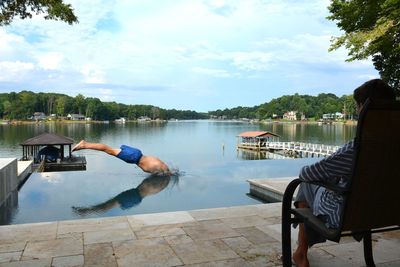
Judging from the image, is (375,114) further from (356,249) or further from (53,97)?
(53,97)

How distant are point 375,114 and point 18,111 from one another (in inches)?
5453

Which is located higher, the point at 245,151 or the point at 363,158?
the point at 363,158

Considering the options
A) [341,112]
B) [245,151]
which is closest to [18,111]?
[245,151]

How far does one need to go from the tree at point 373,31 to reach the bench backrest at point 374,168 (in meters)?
6.13

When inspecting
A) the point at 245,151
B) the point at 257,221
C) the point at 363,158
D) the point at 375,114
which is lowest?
the point at 245,151

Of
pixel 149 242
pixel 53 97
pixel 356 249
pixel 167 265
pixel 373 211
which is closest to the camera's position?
pixel 373 211

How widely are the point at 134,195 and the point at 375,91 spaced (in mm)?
8892

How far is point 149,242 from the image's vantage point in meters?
3.61

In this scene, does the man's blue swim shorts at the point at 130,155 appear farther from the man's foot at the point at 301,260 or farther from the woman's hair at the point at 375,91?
the woman's hair at the point at 375,91

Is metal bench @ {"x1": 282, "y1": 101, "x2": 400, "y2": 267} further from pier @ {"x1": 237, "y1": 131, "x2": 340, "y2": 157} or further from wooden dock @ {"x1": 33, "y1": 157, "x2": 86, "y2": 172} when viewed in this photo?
pier @ {"x1": 237, "y1": 131, "x2": 340, "y2": 157}

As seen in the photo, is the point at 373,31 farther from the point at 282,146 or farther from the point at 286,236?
the point at 282,146

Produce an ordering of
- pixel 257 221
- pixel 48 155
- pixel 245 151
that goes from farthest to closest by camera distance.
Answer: pixel 245 151 < pixel 48 155 < pixel 257 221

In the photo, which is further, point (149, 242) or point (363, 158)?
point (149, 242)

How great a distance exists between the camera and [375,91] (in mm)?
2191
